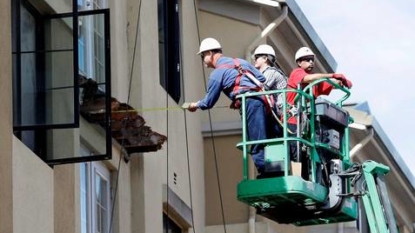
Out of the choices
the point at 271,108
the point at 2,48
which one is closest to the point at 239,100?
the point at 271,108

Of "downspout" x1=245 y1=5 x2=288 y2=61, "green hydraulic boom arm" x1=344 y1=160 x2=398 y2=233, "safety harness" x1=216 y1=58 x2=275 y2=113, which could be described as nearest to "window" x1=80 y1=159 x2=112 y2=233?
"safety harness" x1=216 y1=58 x2=275 y2=113

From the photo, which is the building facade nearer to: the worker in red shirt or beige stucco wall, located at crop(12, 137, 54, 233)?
beige stucco wall, located at crop(12, 137, 54, 233)

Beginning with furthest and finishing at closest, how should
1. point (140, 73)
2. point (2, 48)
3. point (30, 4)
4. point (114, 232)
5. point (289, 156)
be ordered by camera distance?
point (140, 73)
point (114, 232)
point (289, 156)
point (30, 4)
point (2, 48)

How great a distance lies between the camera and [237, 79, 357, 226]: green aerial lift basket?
21422mm

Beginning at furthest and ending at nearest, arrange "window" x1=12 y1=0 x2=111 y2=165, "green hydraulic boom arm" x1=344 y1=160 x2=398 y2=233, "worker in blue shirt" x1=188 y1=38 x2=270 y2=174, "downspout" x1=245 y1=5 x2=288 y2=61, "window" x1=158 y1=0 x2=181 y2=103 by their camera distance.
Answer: "downspout" x1=245 y1=5 x2=288 y2=61 → "window" x1=158 y1=0 x2=181 y2=103 → "worker in blue shirt" x1=188 y1=38 x2=270 y2=174 → "green hydraulic boom arm" x1=344 y1=160 x2=398 y2=233 → "window" x1=12 y1=0 x2=111 y2=165

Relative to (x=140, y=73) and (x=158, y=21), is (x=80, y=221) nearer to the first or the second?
(x=140, y=73)

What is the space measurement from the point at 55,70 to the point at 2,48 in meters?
1.24

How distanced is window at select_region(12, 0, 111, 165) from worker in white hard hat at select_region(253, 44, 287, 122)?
2646 mm

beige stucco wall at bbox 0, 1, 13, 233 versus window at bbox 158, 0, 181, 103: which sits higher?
window at bbox 158, 0, 181, 103

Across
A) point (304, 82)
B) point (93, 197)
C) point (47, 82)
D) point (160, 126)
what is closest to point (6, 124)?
point (47, 82)

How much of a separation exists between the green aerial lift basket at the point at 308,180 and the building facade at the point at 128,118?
1.94m

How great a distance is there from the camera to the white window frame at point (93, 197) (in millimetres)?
21828

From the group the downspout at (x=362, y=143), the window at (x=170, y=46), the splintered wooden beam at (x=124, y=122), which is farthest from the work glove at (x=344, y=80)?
the downspout at (x=362, y=143)

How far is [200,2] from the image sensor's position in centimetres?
2903
